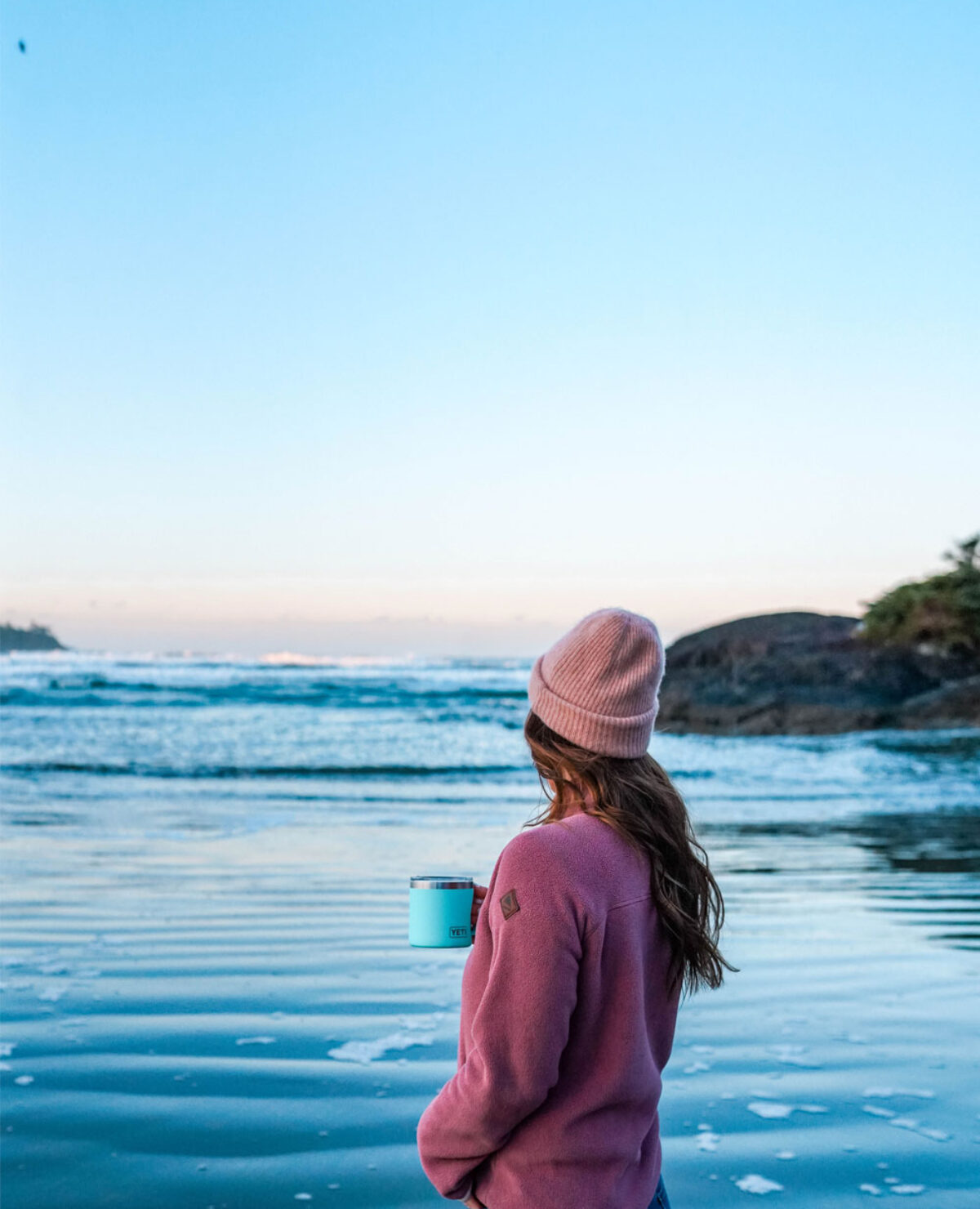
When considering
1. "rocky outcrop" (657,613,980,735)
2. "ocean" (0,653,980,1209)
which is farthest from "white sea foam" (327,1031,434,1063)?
"rocky outcrop" (657,613,980,735)

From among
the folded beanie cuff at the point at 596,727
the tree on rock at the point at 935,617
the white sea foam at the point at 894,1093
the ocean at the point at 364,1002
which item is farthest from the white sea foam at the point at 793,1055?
the tree on rock at the point at 935,617

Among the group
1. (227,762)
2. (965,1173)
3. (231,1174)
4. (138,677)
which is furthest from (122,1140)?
(138,677)

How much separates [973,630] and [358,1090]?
20.4 meters

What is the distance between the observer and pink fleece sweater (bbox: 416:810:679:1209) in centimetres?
168

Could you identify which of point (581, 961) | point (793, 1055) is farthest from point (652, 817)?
point (793, 1055)

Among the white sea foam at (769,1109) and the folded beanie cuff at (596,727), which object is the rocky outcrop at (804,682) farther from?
the folded beanie cuff at (596,727)

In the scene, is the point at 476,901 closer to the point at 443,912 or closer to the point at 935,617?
the point at 443,912

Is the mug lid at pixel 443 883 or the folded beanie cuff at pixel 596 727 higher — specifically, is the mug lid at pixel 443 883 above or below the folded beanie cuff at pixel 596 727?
below

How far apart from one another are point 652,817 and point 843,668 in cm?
2099

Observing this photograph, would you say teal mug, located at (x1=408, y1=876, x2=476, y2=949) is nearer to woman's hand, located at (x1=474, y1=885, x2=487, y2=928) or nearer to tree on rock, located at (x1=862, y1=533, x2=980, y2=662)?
woman's hand, located at (x1=474, y1=885, x2=487, y2=928)

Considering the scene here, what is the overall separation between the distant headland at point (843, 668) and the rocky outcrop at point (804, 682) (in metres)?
0.02

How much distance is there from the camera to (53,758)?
16.9 meters

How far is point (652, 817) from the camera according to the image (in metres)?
1.89

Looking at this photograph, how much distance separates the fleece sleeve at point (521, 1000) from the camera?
1.67m
